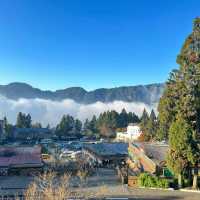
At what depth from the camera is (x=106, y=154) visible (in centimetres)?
5278

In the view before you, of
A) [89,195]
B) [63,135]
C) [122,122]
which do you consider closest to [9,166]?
[89,195]

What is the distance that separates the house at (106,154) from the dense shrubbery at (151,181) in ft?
61.8

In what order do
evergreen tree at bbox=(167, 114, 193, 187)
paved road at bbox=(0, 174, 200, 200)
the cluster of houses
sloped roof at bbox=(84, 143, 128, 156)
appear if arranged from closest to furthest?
paved road at bbox=(0, 174, 200, 200) → evergreen tree at bbox=(167, 114, 193, 187) → the cluster of houses → sloped roof at bbox=(84, 143, 128, 156)

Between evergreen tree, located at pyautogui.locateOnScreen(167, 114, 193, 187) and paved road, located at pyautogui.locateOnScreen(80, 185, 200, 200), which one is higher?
evergreen tree, located at pyautogui.locateOnScreen(167, 114, 193, 187)

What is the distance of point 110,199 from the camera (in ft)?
87.8

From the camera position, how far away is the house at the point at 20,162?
42.5 m

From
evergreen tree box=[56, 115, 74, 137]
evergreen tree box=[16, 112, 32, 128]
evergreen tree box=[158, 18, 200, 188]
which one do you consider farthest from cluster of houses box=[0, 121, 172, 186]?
evergreen tree box=[16, 112, 32, 128]

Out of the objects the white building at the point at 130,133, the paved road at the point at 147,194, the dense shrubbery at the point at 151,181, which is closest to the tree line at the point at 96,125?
the white building at the point at 130,133

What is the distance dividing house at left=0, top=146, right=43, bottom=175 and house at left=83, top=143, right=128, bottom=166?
29.1 ft

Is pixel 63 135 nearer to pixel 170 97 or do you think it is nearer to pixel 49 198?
pixel 170 97

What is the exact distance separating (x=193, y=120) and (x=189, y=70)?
Result: 4171 mm

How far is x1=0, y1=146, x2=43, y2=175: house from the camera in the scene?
42.5 m

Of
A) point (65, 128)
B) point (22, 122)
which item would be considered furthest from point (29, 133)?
point (65, 128)

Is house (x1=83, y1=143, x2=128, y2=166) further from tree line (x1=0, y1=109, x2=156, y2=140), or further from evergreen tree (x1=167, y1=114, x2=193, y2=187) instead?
tree line (x1=0, y1=109, x2=156, y2=140)
